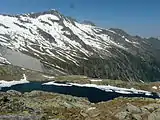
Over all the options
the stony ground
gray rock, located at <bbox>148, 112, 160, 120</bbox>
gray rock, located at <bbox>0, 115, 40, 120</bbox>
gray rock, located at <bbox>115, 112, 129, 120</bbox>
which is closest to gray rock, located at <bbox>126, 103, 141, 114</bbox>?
the stony ground

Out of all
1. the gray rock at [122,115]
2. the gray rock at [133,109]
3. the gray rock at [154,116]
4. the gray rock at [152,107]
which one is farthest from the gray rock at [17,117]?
the gray rock at [152,107]

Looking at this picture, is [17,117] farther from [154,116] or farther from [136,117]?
[154,116]

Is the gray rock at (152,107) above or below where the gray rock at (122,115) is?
above

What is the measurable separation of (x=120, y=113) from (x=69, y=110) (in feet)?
23.9

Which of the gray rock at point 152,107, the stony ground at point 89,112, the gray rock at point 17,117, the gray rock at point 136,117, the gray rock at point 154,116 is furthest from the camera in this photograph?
the gray rock at point 152,107

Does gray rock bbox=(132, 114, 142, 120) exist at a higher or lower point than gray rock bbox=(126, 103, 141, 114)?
lower

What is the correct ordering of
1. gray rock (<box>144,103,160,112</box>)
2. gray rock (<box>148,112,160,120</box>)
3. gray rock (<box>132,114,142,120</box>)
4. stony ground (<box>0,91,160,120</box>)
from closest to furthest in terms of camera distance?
gray rock (<box>148,112,160,120</box>) → gray rock (<box>132,114,142,120</box>) → stony ground (<box>0,91,160,120</box>) → gray rock (<box>144,103,160,112</box>)

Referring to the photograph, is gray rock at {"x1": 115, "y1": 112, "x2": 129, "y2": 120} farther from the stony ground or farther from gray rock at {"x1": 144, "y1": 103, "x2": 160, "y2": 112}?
gray rock at {"x1": 144, "y1": 103, "x2": 160, "y2": 112}

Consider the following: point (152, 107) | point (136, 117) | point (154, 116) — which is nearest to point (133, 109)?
point (136, 117)

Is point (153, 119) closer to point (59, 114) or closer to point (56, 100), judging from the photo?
point (59, 114)

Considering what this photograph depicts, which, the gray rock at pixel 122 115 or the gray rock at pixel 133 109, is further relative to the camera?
A: the gray rock at pixel 133 109

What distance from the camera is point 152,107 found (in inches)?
1640

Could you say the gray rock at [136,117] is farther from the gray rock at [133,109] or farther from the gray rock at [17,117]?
the gray rock at [17,117]

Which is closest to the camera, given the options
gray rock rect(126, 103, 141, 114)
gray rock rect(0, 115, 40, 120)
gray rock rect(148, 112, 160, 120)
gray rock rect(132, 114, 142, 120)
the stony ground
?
gray rock rect(148, 112, 160, 120)
